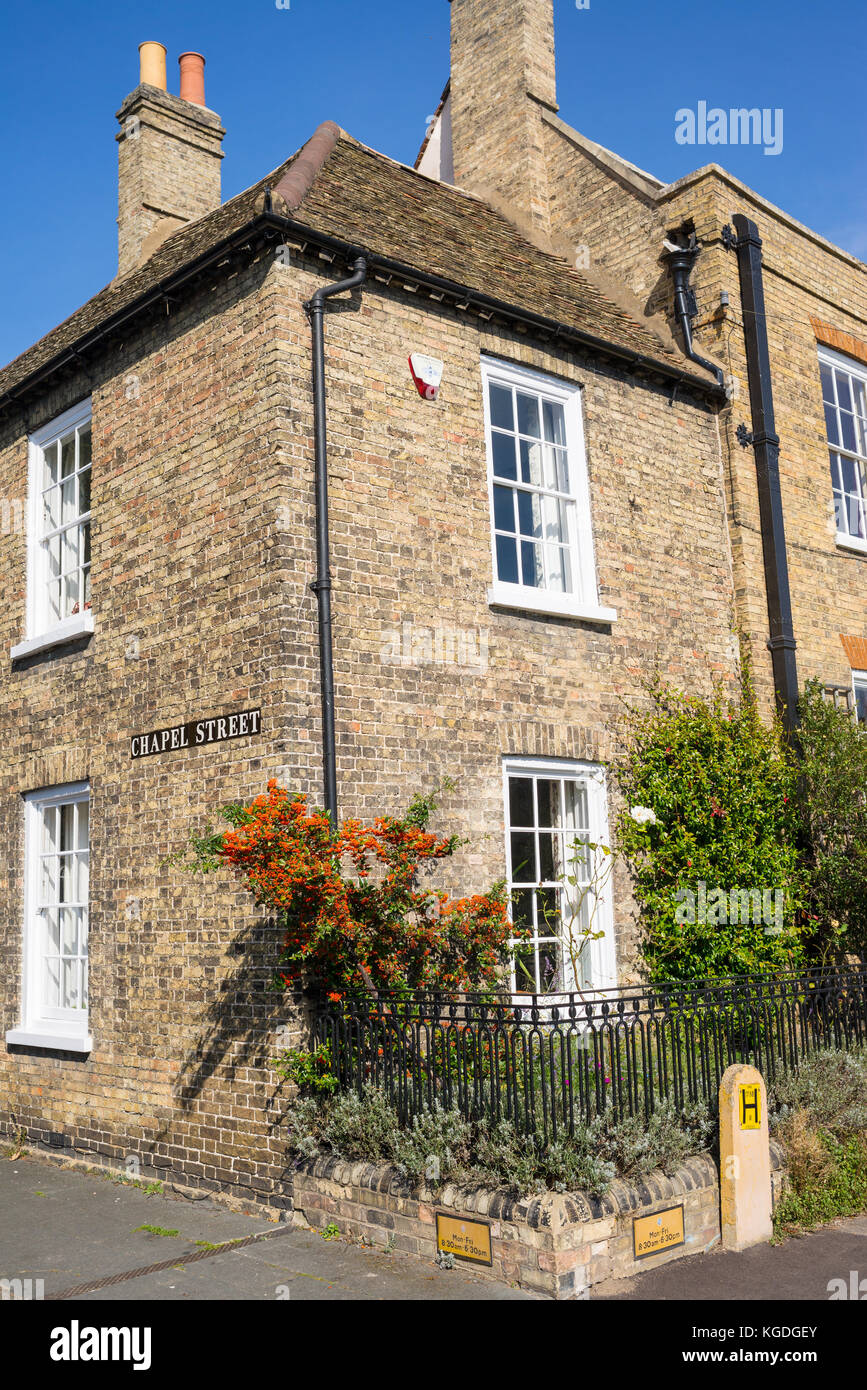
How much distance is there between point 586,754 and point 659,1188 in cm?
392

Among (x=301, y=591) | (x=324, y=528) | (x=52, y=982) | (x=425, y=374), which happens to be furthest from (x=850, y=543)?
(x=52, y=982)

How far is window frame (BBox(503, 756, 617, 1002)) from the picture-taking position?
916 centimetres

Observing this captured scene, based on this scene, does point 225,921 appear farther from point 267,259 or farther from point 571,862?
point 267,259

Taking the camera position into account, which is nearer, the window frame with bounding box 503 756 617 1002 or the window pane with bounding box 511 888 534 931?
the window pane with bounding box 511 888 534 931

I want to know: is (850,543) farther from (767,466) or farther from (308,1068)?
(308,1068)

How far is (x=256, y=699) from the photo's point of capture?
7.99 m

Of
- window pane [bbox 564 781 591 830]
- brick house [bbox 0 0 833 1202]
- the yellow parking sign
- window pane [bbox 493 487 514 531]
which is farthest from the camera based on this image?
window pane [bbox 493 487 514 531]

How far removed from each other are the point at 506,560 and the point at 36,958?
5.44m

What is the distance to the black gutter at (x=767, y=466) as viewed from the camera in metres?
11.6

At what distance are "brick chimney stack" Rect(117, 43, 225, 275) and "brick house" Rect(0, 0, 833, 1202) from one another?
947 mm

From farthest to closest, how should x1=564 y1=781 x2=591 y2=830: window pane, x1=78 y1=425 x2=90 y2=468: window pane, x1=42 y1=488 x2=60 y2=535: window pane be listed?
1. x1=42 y1=488 x2=60 y2=535: window pane
2. x1=78 y1=425 x2=90 y2=468: window pane
3. x1=564 y1=781 x2=591 y2=830: window pane

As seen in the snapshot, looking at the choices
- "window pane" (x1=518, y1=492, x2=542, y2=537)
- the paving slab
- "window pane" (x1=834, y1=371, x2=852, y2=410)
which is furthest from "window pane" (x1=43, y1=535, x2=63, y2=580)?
"window pane" (x1=834, y1=371, x2=852, y2=410)

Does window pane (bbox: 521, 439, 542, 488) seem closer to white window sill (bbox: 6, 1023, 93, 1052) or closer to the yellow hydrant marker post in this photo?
the yellow hydrant marker post
